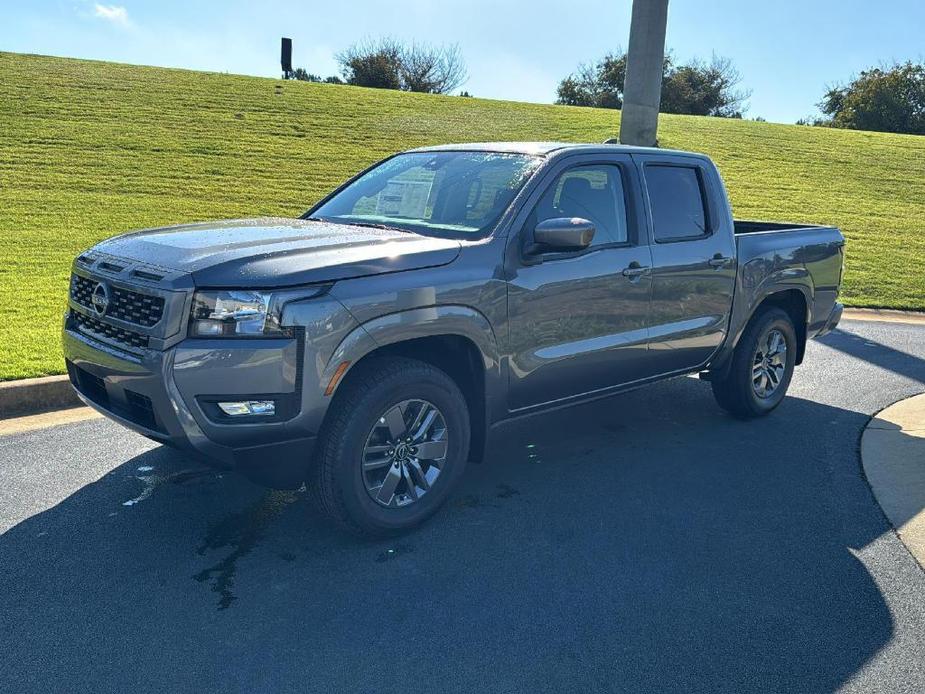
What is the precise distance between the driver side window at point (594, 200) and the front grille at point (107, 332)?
221cm

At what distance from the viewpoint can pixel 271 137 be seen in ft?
75.6

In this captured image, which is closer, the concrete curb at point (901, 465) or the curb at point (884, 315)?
the concrete curb at point (901, 465)

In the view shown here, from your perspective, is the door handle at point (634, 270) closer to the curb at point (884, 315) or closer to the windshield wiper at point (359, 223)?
the windshield wiper at point (359, 223)

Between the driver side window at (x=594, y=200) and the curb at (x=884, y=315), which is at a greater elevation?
the driver side window at (x=594, y=200)

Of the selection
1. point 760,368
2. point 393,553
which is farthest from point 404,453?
point 760,368

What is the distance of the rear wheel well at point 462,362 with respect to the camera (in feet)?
13.9

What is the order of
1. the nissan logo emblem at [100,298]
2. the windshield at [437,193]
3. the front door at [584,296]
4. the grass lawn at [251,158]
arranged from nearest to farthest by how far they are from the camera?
the nissan logo emblem at [100,298] → the front door at [584,296] → the windshield at [437,193] → the grass lawn at [251,158]

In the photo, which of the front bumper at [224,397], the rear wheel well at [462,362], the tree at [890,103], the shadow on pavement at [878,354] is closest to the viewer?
the front bumper at [224,397]

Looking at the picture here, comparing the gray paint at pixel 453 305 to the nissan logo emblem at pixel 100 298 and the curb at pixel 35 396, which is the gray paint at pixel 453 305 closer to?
the nissan logo emblem at pixel 100 298

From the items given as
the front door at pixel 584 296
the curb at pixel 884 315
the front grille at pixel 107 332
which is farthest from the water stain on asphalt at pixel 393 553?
the curb at pixel 884 315

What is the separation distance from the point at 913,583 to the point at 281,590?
292 centimetres

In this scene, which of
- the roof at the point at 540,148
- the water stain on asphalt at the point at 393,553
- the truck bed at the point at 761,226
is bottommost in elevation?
the water stain on asphalt at the point at 393,553

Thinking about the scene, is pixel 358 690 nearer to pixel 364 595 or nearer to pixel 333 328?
pixel 364 595

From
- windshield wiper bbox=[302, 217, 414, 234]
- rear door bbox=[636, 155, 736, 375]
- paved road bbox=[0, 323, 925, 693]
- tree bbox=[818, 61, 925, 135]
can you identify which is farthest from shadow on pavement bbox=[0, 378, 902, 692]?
tree bbox=[818, 61, 925, 135]
